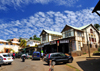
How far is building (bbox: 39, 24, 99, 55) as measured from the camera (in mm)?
25578

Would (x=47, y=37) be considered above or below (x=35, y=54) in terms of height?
above

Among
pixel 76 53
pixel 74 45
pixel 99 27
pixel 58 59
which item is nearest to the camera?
pixel 58 59

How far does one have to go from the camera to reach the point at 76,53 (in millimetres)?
23906

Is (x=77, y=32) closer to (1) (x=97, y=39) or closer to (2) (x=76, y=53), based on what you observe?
(2) (x=76, y=53)

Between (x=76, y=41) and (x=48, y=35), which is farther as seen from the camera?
(x=48, y=35)

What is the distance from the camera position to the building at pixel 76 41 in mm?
25578

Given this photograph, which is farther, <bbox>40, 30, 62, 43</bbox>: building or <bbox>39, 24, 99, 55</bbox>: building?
<bbox>40, 30, 62, 43</bbox>: building

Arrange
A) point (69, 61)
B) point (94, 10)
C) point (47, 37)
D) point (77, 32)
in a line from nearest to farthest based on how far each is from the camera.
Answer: point (94, 10), point (69, 61), point (77, 32), point (47, 37)

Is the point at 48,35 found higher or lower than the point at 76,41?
higher

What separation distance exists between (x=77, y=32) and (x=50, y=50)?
36.1 feet

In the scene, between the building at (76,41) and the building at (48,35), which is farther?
the building at (48,35)

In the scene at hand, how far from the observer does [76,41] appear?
26.2 m

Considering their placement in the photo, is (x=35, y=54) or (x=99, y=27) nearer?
(x=35, y=54)

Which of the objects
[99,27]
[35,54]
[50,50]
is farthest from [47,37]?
[99,27]
